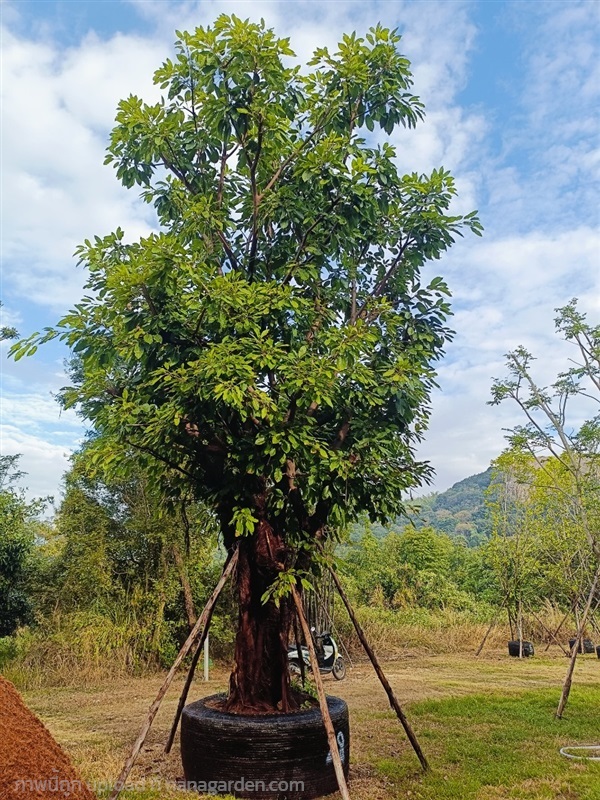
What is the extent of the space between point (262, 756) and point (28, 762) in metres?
1.67

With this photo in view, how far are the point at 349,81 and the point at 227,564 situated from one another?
3.72 m

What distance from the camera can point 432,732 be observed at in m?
5.98

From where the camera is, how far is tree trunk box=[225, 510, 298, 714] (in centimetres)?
477

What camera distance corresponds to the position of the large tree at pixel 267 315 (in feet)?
14.2

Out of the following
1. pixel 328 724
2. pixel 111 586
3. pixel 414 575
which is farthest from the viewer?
pixel 414 575

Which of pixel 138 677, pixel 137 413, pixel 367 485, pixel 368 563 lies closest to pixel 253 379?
pixel 137 413

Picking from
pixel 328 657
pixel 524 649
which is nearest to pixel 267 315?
pixel 328 657

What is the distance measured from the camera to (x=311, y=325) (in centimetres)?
511

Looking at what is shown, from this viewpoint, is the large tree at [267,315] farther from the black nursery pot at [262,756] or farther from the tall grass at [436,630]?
the tall grass at [436,630]

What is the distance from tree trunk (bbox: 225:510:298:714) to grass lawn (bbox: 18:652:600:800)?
74cm

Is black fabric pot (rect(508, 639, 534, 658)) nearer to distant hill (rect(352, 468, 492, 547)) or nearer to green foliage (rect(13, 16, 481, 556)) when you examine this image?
green foliage (rect(13, 16, 481, 556))

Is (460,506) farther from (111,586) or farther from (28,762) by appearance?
(28,762)

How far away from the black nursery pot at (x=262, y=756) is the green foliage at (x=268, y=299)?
49.7 inches

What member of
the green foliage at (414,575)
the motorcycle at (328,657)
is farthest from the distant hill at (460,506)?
the motorcycle at (328,657)
